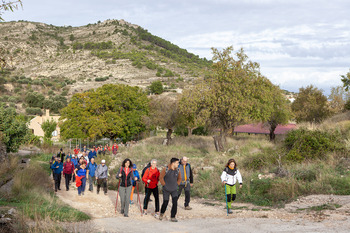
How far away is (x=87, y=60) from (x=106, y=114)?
85208 millimetres

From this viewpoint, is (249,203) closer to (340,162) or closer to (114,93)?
(340,162)

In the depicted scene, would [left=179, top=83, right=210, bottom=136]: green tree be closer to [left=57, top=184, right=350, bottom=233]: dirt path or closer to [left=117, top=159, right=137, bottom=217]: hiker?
[left=57, top=184, right=350, bottom=233]: dirt path

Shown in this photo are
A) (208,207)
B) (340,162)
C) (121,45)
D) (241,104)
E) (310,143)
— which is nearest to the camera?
(208,207)

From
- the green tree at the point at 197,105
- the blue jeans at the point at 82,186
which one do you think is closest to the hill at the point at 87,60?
the green tree at the point at 197,105

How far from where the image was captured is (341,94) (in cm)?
5478

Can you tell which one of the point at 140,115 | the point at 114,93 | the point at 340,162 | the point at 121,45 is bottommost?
the point at 340,162

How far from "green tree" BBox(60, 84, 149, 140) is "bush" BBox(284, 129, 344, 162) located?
2393 centimetres

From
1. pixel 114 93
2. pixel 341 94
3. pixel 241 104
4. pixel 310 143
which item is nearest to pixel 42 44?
pixel 114 93

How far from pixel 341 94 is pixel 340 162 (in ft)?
147

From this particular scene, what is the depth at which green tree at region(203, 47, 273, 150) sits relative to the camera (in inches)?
1038

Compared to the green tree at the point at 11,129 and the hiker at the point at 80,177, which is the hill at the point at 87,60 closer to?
the green tree at the point at 11,129

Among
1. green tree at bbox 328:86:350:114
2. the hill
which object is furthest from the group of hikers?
the hill

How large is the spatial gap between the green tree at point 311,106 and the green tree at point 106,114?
22.0m

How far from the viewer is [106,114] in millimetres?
39000
